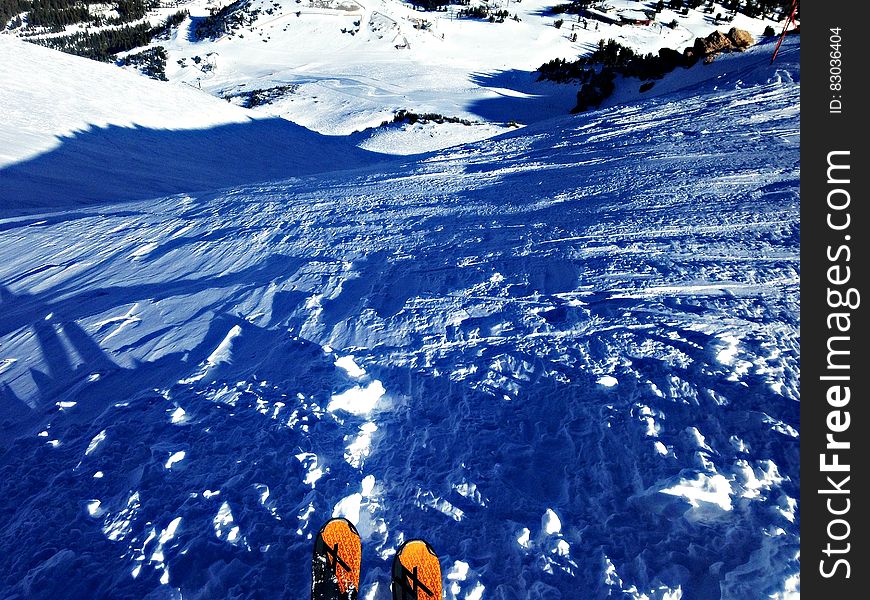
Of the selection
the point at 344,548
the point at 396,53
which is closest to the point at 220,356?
the point at 344,548

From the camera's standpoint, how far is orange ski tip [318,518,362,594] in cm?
186

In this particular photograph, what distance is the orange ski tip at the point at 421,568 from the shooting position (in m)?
1.78

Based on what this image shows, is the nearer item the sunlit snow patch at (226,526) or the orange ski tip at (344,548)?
the orange ski tip at (344,548)

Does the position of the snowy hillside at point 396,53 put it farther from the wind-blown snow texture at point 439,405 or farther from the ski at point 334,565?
the ski at point 334,565

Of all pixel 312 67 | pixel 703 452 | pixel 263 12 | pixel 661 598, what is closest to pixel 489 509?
pixel 661 598

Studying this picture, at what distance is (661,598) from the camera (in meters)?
1.75

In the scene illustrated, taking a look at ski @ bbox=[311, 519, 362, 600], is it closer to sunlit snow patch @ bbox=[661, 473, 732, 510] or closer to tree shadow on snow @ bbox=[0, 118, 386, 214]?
sunlit snow patch @ bbox=[661, 473, 732, 510]

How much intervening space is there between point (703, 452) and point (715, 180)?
4476 mm

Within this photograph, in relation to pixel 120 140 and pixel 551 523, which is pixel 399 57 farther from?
pixel 551 523

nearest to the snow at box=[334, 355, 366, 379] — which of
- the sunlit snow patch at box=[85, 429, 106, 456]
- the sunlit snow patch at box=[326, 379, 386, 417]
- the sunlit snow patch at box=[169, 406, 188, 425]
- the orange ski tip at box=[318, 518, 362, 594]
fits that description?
the sunlit snow patch at box=[326, 379, 386, 417]

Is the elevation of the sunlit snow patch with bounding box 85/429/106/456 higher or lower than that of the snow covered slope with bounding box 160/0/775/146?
lower

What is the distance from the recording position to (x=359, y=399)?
9.51 ft

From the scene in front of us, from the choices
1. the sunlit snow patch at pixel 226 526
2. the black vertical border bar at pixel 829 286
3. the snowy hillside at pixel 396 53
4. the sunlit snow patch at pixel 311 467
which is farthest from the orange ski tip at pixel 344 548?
the snowy hillside at pixel 396 53

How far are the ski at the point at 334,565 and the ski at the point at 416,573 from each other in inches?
7.3
